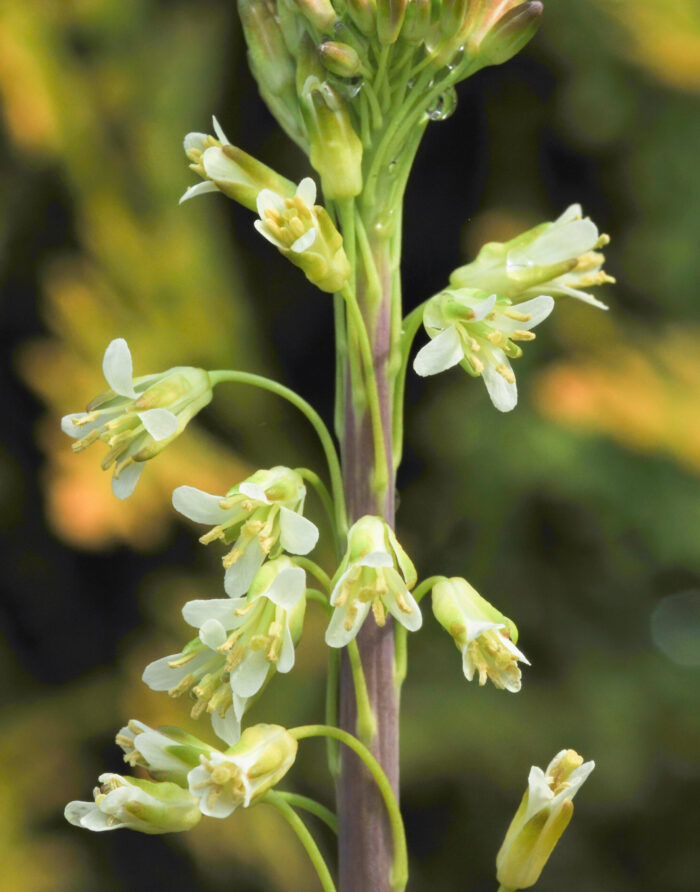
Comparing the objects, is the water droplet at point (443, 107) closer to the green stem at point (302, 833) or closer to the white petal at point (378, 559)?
the white petal at point (378, 559)

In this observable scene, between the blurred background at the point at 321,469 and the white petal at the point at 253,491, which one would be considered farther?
the blurred background at the point at 321,469

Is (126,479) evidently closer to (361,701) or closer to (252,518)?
(252,518)

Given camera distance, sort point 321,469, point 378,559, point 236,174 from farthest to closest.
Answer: point 321,469, point 236,174, point 378,559

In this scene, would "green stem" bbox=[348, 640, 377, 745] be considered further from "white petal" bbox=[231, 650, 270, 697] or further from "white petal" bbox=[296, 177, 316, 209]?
"white petal" bbox=[296, 177, 316, 209]

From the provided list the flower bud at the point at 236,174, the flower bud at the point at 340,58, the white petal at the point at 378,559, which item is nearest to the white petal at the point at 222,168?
the flower bud at the point at 236,174

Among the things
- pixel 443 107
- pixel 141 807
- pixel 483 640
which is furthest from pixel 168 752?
pixel 443 107

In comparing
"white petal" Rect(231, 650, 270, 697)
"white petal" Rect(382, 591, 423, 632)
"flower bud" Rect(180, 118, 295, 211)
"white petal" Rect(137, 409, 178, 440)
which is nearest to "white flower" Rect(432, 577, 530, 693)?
"white petal" Rect(382, 591, 423, 632)

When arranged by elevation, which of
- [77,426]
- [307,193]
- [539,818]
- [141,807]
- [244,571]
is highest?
[307,193]
